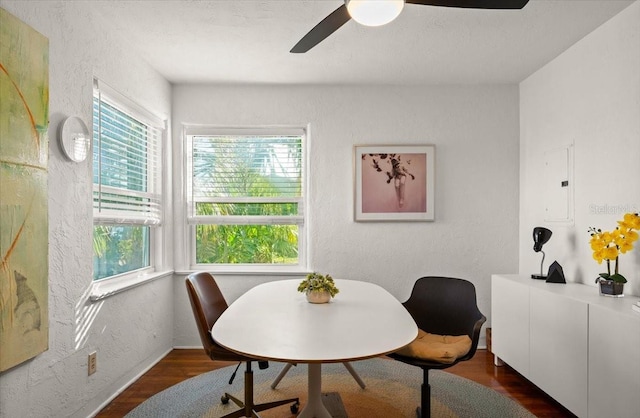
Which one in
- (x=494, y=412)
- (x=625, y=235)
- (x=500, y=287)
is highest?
(x=625, y=235)

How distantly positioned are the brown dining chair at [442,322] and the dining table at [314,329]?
0.25m

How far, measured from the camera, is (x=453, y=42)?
120 inches

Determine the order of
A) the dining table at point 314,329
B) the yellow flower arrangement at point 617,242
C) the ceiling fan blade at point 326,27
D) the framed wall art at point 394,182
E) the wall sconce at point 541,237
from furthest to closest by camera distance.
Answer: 1. the framed wall art at point 394,182
2. the wall sconce at point 541,237
3. the yellow flower arrangement at point 617,242
4. the ceiling fan blade at point 326,27
5. the dining table at point 314,329

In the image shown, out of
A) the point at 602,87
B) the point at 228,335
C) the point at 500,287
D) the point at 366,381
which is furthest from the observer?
the point at 500,287

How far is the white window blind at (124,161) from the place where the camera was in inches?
110

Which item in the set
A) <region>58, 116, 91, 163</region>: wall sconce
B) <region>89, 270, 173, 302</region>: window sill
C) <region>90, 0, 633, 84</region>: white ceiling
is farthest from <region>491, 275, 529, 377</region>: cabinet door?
<region>58, 116, 91, 163</region>: wall sconce

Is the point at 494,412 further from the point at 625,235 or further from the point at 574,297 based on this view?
the point at 625,235

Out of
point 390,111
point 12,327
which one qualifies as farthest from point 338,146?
point 12,327

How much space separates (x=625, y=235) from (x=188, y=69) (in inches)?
135

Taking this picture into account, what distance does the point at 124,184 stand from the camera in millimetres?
3211

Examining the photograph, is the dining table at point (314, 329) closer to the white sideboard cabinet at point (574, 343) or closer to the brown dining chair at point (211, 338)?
the brown dining chair at point (211, 338)

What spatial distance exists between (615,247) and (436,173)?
1.75 metres

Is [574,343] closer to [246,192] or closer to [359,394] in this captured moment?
[359,394]

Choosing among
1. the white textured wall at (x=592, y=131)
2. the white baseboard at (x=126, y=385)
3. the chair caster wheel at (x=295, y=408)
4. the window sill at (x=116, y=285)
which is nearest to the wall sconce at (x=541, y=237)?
the white textured wall at (x=592, y=131)
